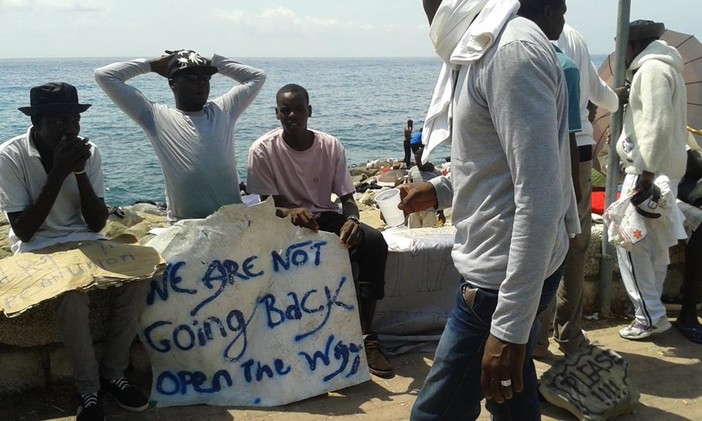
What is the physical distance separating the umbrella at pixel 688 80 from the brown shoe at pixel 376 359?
275 centimetres

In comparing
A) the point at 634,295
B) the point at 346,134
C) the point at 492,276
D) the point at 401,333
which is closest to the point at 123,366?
the point at 401,333

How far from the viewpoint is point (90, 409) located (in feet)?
11.1

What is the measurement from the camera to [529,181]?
194cm

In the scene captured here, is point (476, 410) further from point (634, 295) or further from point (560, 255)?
point (634, 295)

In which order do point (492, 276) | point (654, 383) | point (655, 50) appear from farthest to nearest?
point (655, 50) < point (654, 383) < point (492, 276)

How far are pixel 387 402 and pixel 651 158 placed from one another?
228 cm

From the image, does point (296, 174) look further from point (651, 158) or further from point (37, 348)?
point (651, 158)

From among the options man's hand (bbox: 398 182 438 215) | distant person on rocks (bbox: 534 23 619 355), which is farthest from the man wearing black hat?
man's hand (bbox: 398 182 438 215)

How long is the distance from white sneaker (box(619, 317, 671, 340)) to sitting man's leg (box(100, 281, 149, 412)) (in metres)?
3.17

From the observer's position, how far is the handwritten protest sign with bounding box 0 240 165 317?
3234 mm

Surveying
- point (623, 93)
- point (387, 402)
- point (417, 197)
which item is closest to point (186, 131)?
point (387, 402)

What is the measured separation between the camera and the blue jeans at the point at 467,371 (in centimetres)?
225

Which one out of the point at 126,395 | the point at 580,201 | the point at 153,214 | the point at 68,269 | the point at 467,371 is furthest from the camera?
the point at 153,214

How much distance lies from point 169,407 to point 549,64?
2749 millimetres
